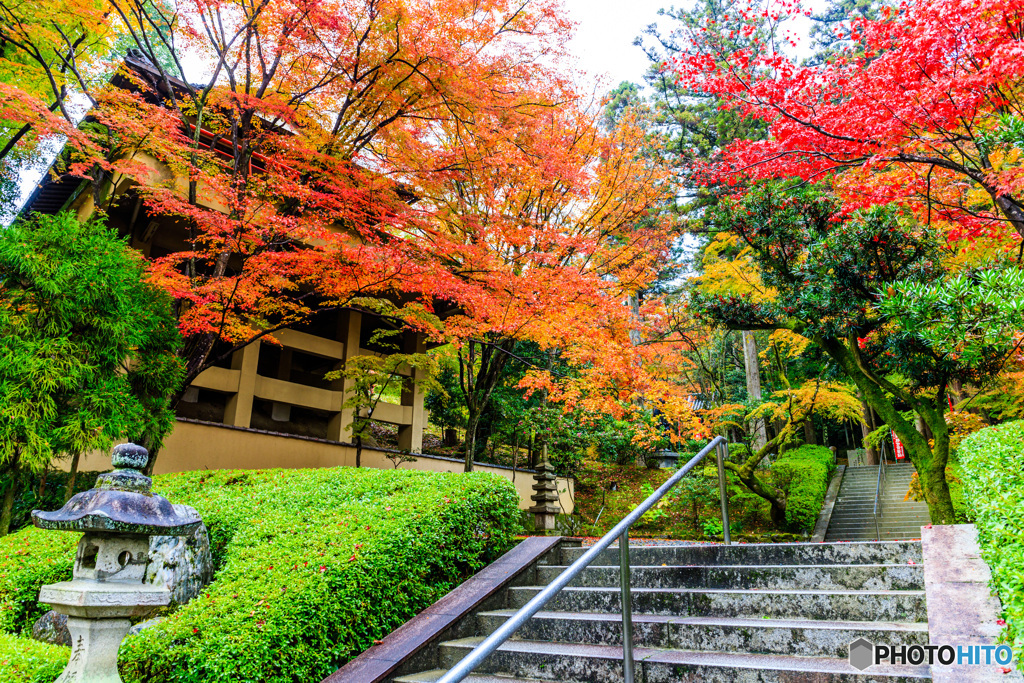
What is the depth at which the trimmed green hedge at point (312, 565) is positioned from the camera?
3.70 meters

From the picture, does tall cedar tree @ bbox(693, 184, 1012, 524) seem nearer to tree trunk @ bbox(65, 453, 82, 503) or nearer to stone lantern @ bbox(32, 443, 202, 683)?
stone lantern @ bbox(32, 443, 202, 683)

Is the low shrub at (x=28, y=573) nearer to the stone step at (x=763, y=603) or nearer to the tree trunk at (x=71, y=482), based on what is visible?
the tree trunk at (x=71, y=482)

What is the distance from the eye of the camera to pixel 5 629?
4.77m

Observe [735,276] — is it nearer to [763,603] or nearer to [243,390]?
[763,603]

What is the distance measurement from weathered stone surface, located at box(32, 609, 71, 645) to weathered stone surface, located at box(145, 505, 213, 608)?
686 mm

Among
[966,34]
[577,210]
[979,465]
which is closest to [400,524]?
[979,465]

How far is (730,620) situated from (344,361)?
10.6 metres

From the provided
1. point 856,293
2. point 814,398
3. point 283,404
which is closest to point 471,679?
point 856,293

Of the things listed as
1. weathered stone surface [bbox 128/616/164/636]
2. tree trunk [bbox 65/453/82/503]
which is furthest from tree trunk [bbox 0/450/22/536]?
weathered stone surface [bbox 128/616/164/636]

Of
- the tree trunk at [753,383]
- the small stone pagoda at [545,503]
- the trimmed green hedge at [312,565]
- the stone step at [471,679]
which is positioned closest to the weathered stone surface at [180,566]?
the trimmed green hedge at [312,565]

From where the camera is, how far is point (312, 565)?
4363 mm

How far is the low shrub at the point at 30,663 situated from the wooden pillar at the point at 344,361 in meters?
8.27

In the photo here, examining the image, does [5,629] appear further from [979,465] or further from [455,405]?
[455,405]

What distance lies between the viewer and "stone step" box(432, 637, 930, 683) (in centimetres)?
274
